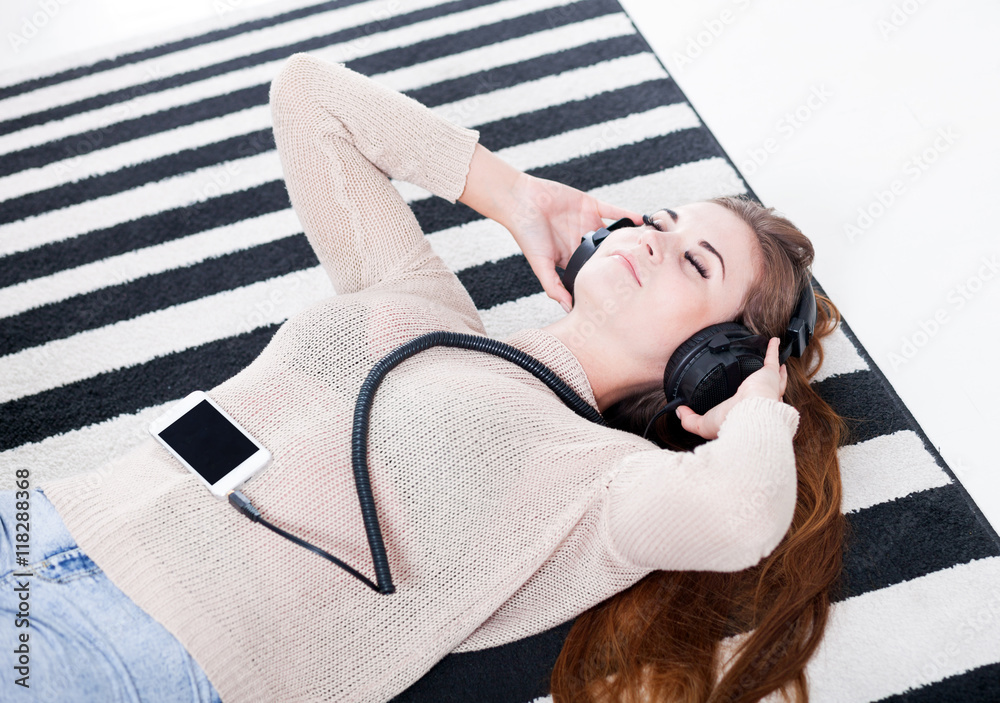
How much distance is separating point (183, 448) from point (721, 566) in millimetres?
774

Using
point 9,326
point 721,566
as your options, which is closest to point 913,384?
point 721,566

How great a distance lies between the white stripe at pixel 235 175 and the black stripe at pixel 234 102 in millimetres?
34

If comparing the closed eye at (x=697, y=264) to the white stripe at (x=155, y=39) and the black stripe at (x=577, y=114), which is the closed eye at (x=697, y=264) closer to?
the black stripe at (x=577, y=114)

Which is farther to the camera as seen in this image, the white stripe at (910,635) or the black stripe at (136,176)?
the black stripe at (136,176)

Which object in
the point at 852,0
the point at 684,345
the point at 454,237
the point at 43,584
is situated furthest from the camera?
the point at 852,0

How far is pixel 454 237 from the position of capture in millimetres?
1670

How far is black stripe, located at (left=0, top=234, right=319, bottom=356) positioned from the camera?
1.55 m

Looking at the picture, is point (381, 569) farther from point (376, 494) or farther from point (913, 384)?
point (913, 384)

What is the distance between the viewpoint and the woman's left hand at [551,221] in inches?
55.4

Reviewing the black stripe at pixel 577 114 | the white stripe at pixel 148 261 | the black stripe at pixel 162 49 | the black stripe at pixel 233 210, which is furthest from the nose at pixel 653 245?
the black stripe at pixel 162 49

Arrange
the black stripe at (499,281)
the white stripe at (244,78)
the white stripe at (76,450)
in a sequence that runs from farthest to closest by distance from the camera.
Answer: the white stripe at (244,78), the black stripe at (499,281), the white stripe at (76,450)

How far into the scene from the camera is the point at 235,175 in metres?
1.79
